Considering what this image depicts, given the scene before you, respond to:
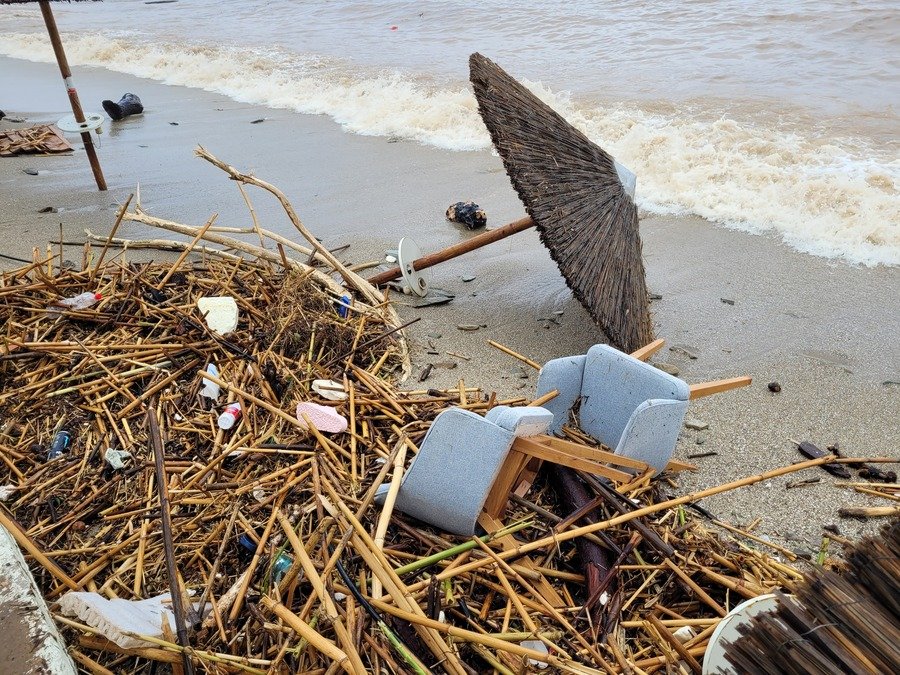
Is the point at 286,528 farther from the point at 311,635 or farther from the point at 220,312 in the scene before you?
the point at 220,312

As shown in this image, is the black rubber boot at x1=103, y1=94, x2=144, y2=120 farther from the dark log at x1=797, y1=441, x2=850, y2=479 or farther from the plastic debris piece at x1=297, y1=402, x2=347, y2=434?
the dark log at x1=797, y1=441, x2=850, y2=479

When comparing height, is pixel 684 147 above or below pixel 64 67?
below

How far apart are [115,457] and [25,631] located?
3.30ft

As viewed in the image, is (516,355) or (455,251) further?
(455,251)

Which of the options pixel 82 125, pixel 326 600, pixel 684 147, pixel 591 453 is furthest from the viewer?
pixel 684 147

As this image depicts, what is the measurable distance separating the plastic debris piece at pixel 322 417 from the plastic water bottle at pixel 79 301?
1368 mm

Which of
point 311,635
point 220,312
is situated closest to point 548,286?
point 220,312

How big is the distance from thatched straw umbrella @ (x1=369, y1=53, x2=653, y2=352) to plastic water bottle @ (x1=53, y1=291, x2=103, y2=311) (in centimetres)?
218

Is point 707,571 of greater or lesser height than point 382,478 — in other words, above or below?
below

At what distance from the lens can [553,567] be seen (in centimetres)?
210

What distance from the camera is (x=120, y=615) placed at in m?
1.81

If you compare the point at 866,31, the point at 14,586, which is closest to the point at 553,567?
the point at 14,586

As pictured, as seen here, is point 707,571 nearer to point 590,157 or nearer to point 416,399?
point 416,399

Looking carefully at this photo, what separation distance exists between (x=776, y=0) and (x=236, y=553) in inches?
480
